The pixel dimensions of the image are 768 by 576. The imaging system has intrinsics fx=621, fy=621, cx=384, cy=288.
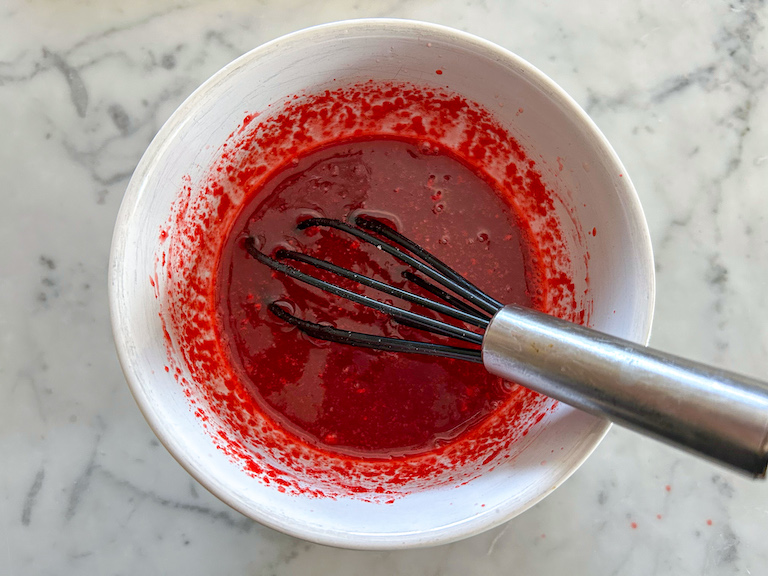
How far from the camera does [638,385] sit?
47 cm

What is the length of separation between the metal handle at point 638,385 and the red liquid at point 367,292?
0.18m

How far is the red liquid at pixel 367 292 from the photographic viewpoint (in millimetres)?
712

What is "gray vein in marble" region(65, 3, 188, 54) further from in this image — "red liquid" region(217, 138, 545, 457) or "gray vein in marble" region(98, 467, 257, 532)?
"gray vein in marble" region(98, 467, 257, 532)

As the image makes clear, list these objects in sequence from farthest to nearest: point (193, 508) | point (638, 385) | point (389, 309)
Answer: point (193, 508)
point (389, 309)
point (638, 385)

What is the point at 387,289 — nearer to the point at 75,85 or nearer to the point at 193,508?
the point at 193,508

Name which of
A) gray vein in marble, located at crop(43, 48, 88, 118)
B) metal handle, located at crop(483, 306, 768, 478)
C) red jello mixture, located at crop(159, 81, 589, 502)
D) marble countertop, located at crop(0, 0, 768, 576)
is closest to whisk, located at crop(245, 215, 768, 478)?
metal handle, located at crop(483, 306, 768, 478)

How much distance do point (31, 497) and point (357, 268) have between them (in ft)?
1.53

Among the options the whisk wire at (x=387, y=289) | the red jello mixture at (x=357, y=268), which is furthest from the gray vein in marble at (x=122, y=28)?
the whisk wire at (x=387, y=289)

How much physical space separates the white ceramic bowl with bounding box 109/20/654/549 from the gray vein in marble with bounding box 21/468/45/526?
26 cm

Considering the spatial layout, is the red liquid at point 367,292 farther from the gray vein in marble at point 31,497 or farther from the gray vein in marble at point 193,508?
the gray vein in marble at point 31,497

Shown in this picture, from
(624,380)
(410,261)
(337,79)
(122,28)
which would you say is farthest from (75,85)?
(624,380)

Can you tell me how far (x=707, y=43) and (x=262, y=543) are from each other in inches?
32.8

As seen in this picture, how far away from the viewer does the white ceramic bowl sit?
1.79ft

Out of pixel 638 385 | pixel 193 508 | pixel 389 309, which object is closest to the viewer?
pixel 638 385
